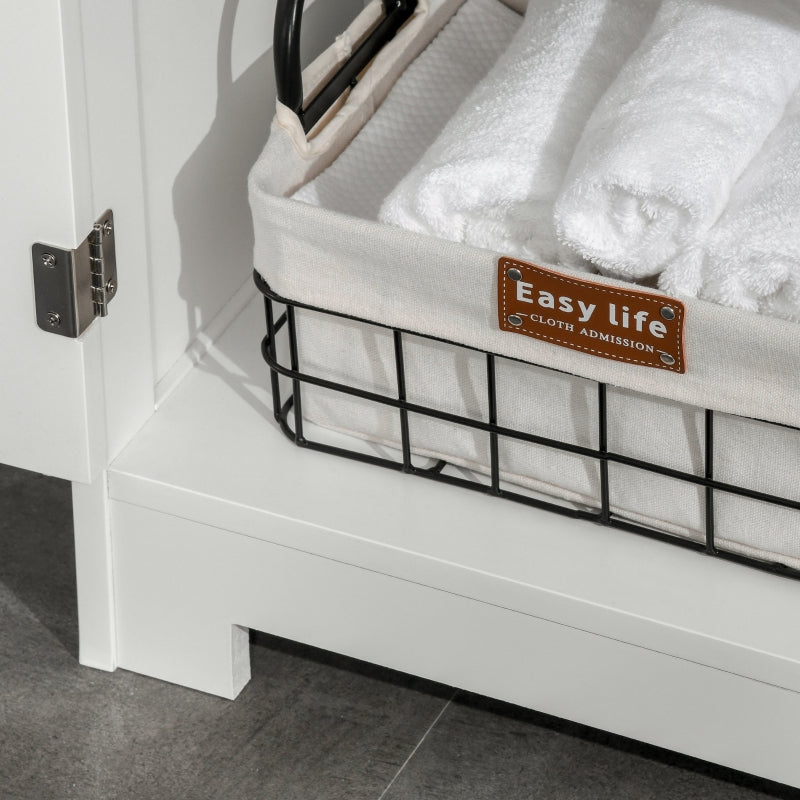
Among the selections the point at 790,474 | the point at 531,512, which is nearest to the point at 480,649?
the point at 531,512

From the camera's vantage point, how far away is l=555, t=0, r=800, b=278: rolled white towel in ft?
1.87

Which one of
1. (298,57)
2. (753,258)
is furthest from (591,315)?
(298,57)

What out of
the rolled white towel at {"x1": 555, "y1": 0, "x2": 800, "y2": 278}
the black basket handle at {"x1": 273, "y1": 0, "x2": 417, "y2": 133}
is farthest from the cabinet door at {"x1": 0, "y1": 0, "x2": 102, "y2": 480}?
the rolled white towel at {"x1": 555, "y1": 0, "x2": 800, "y2": 278}

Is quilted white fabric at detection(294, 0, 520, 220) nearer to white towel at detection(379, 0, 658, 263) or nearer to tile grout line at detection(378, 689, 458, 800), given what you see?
white towel at detection(379, 0, 658, 263)

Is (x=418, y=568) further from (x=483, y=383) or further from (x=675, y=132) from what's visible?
(x=675, y=132)

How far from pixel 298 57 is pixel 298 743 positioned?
356 mm

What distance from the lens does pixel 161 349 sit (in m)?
0.74

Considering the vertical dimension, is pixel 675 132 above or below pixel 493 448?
above

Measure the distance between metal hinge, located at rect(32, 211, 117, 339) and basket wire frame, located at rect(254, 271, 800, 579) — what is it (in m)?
0.07

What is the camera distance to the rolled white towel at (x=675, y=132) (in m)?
0.57

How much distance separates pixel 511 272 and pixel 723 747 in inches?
9.9

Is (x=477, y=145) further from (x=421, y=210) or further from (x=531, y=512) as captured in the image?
(x=531, y=512)

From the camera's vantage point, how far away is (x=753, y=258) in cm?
56

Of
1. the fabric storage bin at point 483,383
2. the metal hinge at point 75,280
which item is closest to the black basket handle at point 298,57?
the fabric storage bin at point 483,383
